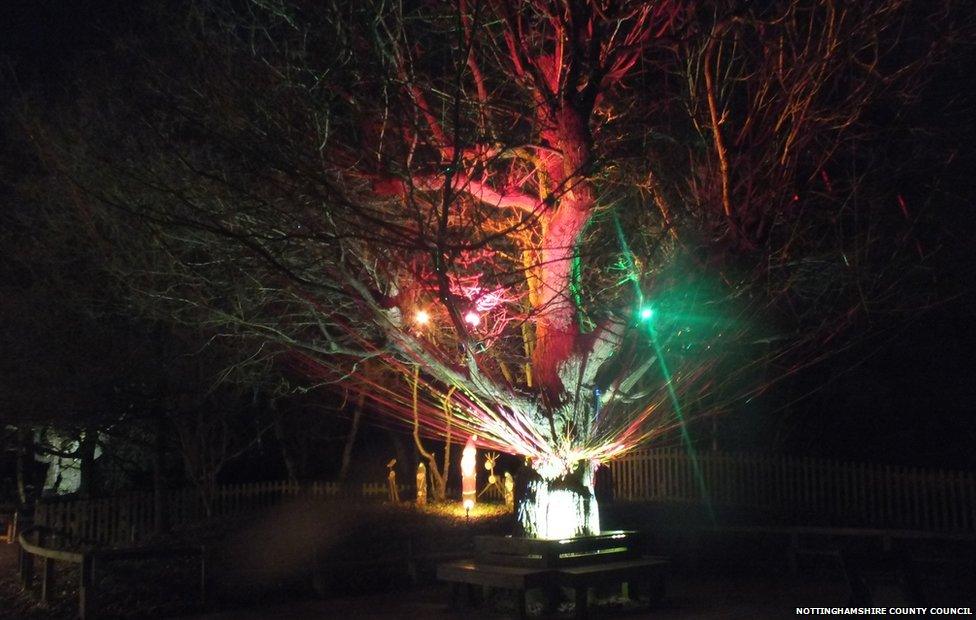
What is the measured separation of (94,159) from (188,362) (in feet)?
19.2

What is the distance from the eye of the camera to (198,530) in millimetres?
16188

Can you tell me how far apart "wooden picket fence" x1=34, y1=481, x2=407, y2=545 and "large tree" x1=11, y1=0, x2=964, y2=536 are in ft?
25.6

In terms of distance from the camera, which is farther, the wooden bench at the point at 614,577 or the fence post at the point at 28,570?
the fence post at the point at 28,570

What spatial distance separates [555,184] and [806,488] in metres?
9.88

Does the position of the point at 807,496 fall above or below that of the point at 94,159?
below

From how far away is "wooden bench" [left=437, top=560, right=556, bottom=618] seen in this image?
9633mm

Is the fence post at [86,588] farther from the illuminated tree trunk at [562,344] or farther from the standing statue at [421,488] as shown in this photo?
the standing statue at [421,488]

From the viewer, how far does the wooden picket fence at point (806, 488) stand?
16.4 metres

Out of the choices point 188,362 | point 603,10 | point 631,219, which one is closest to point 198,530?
point 188,362

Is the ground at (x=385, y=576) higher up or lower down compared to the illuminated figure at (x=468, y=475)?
lower down

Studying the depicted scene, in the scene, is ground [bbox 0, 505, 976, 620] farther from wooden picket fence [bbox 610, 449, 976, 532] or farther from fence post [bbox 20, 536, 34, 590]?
wooden picket fence [bbox 610, 449, 976, 532]

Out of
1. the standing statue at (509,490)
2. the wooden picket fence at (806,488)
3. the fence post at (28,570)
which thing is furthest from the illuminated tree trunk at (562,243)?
the wooden picket fence at (806,488)

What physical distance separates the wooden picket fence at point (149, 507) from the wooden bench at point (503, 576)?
8.61 metres

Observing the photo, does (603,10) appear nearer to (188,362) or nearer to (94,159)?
(94,159)
